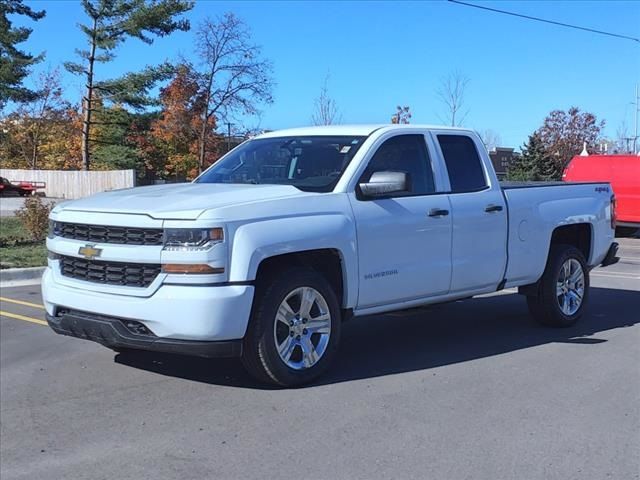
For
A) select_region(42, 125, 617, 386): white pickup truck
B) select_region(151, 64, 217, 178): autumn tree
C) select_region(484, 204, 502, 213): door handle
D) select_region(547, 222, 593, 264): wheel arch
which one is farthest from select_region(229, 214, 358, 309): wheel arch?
select_region(151, 64, 217, 178): autumn tree

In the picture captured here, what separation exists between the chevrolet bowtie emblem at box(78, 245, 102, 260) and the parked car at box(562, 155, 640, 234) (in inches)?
583

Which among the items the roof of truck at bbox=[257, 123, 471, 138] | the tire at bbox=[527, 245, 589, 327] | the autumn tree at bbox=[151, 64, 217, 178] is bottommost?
the tire at bbox=[527, 245, 589, 327]

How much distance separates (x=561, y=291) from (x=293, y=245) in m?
3.69

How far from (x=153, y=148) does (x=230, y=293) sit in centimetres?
4901

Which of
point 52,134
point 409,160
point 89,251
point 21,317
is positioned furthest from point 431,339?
point 52,134

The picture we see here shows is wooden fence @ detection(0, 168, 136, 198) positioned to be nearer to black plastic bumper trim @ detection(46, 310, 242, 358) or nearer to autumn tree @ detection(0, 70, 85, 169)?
autumn tree @ detection(0, 70, 85, 169)

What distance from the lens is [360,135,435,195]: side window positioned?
5840 millimetres

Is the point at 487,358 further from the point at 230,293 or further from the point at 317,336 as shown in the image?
the point at 230,293

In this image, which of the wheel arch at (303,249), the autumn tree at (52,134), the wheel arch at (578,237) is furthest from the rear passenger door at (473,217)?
the autumn tree at (52,134)

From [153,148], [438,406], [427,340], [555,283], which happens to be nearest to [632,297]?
[555,283]

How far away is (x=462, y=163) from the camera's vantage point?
6.59m

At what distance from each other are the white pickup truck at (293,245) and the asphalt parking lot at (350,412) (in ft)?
1.51

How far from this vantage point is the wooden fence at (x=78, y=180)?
4444 centimetres

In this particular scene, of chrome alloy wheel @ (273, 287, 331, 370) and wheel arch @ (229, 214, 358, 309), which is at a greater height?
wheel arch @ (229, 214, 358, 309)
